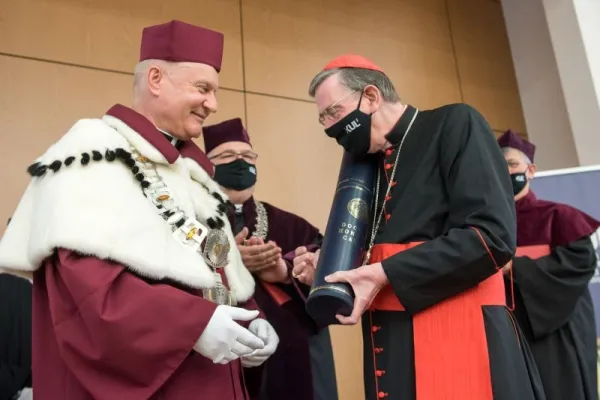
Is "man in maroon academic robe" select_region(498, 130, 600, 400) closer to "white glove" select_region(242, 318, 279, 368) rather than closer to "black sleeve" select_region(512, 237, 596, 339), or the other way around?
"black sleeve" select_region(512, 237, 596, 339)

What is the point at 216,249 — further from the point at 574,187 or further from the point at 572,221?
the point at 574,187

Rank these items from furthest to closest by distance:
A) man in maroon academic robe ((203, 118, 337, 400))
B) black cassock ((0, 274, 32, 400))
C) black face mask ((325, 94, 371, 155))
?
man in maroon academic robe ((203, 118, 337, 400)) < black cassock ((0, 274, 32, 400)) < black face mask ((325, 94, 371, 155))

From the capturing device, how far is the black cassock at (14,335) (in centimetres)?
203

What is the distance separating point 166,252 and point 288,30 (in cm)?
311

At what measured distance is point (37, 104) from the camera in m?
3.12

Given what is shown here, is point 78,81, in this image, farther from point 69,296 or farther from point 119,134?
point 69,296

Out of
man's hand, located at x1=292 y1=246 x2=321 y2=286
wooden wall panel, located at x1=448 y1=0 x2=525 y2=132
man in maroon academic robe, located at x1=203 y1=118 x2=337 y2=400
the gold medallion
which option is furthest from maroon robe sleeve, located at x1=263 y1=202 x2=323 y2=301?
wooden wall panel, located at x1=448 y1=0 x2=525 y2=132

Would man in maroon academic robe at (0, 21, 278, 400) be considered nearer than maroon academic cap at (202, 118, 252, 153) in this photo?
Yes

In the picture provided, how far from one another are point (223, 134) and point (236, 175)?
0.23m

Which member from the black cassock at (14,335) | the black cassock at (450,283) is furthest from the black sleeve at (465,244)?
the black cassock at (14,335)

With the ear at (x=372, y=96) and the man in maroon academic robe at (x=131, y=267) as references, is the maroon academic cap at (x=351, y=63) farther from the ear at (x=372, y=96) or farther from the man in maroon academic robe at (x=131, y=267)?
the man in maroon academic robe at (x=131, y=267)

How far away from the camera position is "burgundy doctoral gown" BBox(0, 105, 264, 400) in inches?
47.4

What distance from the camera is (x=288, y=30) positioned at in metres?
4.14

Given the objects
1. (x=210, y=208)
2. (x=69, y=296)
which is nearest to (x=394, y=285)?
(x=210, y=208)
